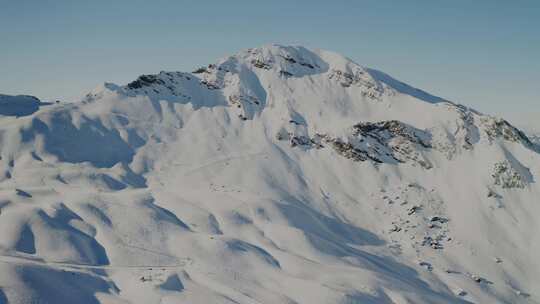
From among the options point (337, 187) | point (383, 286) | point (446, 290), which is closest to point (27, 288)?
point (383, 286)

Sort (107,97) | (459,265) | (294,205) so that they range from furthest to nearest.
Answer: (107,97) < (294,205) < (459,265)

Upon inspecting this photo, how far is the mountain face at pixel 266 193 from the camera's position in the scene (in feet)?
126

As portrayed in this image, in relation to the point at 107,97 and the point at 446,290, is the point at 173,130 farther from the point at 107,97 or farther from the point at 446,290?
the point at 446,290

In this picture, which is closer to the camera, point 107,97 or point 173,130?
point 173,130

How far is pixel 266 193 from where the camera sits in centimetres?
6306

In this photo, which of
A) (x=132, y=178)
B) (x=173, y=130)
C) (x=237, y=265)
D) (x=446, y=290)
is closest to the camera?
(x=237, y=265)

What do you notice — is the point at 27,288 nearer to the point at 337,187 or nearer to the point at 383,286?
the point at 383,286

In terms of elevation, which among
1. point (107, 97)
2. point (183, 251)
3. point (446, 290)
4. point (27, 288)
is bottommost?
point (446, 290)

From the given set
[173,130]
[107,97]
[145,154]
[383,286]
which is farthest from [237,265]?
[107,97]

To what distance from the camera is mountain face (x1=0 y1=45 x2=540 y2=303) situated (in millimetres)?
38312

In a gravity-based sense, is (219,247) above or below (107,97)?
below

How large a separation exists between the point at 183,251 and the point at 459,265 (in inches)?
1571

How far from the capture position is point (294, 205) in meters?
60.3

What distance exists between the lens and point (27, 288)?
28.7 metres
